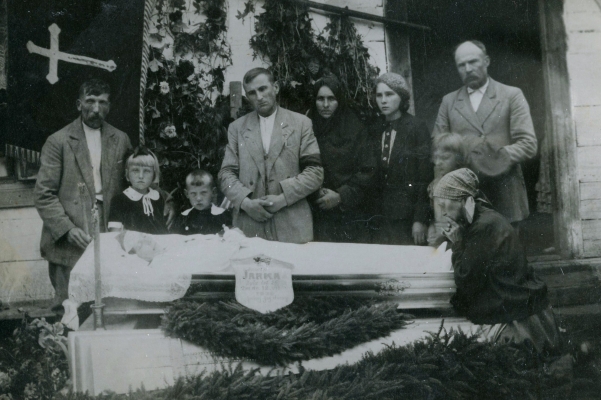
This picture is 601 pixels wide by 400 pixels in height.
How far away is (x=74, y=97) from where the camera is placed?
4461 millimetres

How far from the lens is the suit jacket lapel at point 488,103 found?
464cm

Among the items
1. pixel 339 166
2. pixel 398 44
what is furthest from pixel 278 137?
pixel 398 44

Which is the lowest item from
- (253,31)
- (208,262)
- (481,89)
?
(208,262)

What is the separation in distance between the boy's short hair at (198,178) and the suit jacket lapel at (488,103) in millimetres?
1892

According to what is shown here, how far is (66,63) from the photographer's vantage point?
14.5 ft

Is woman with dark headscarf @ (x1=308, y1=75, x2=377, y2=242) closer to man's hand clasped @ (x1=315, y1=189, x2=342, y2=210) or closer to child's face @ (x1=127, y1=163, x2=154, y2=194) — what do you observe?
man's hand clasped @ (x1=315, y1=189, x2=342, y2=210)

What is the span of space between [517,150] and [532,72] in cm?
58

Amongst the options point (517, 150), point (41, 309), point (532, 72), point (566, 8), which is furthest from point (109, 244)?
point (566, 8)

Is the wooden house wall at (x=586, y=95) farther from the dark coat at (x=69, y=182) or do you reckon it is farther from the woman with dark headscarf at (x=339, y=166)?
the dark coat at (x=69, y=182)

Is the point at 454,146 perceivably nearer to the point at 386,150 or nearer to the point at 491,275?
the point at 386,150

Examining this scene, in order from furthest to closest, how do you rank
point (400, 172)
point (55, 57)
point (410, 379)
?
point (400, 172), point (55, 57), point (410, 379)

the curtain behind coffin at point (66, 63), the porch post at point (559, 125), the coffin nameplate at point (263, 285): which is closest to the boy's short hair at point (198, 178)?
the curtain behind coffin at point (66, 63)

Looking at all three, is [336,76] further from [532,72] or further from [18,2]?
[18,2]

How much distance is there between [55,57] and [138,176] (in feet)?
3.10
